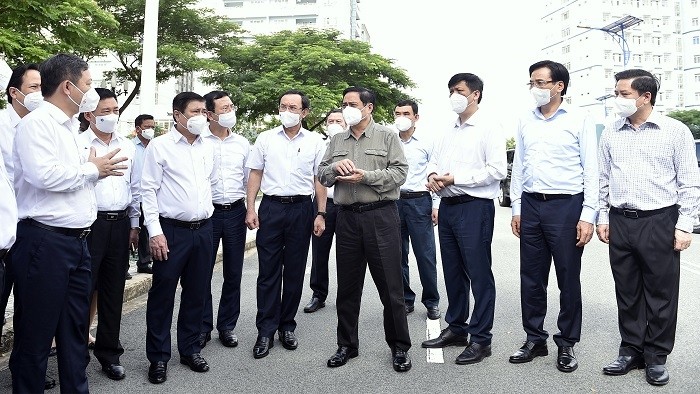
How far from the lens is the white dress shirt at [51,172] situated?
3207 millimetres

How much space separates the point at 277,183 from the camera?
505 cm

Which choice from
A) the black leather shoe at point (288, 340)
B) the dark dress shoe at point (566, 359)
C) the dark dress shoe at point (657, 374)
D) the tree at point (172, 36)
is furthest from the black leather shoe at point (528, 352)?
the tree at point (172, 36)

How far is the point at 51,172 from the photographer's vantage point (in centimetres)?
319

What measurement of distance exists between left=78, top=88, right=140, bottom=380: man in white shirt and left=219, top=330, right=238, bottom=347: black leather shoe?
Result: 2.89 feet

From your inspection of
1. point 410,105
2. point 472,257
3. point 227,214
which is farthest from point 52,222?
point 410,105

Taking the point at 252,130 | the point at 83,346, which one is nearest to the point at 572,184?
the point at 83,346

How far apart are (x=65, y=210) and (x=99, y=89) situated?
1.32 meters

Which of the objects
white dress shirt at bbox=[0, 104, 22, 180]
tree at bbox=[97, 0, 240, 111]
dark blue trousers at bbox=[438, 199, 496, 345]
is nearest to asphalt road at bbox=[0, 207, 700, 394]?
dark blue trousers at bbox=[438, 199, 496, 345]

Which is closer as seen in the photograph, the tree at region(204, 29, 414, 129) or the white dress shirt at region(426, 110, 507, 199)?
the white dress shirt at region(426, 110, 507, 199)

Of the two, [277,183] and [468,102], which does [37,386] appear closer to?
[277,183]

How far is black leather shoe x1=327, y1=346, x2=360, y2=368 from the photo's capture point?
14.5 feet

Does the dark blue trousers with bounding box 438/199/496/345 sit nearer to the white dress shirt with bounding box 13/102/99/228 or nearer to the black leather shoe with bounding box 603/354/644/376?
the black leather shoe with bounding box 603/354/644/376

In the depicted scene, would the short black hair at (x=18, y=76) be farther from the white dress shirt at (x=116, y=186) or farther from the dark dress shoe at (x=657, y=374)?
the dark dress shoe at (x=657, y=374)

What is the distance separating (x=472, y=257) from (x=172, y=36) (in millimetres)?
22378
